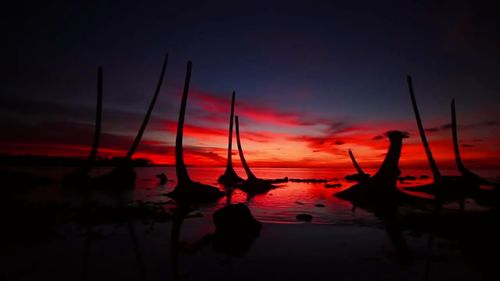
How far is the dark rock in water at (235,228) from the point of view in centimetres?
992

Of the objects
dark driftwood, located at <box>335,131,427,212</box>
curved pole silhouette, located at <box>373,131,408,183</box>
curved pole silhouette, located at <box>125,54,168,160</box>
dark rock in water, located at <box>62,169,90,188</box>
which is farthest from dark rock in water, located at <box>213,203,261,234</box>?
dark rock in water, located at <box>62,169,90,188</box>

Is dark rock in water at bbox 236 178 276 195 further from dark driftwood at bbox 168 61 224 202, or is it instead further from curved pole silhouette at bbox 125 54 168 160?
curved pole silhouette at bbox 125 54 168 160

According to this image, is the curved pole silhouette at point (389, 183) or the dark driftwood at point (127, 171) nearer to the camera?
the curved pole silhouette at point (389, 183)

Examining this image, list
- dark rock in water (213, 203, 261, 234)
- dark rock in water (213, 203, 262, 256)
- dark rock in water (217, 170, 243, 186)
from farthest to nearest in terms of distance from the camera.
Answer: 1. dark rock in water (217, 170, 243, 186)
2. dark rock in water (213, 203, 261, 234)
3. dark rock in water (213, 203, 262, 256)

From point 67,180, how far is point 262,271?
39.1 metres

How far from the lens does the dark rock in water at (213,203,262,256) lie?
992 centimetres

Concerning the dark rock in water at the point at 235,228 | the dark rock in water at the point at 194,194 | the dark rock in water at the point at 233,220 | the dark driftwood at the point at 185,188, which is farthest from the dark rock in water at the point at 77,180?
the dark rock in water at the point at 235,228

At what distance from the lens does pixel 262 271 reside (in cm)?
720

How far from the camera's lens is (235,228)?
11.0 m

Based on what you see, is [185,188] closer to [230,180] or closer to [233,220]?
[233,220]

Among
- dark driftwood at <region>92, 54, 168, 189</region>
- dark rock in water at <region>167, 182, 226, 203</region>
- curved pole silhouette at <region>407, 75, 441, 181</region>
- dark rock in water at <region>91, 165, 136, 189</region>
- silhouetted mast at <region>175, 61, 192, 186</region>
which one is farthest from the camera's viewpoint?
dark rock in water at <region>91, 165, 136, 189</region>

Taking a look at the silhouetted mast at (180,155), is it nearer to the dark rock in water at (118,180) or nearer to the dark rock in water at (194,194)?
the dark rock in water at (194,194)

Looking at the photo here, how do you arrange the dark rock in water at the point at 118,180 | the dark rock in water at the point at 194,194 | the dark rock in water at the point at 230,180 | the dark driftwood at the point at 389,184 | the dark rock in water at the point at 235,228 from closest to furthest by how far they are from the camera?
the dark rock in water at the point at 235,228
the dark driftwood at the point at 389,184
the dark rock in water at the point at 194,194
the dark rock in water at the point at 118,180
the dark rock in water at the point at 230,180

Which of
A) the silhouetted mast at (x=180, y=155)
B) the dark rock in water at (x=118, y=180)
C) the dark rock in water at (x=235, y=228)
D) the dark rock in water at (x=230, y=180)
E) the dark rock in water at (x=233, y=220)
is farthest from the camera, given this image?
the dark rock in water at (x=230, y=180)
